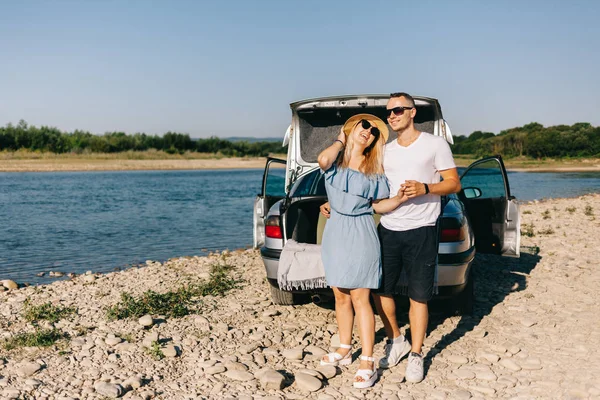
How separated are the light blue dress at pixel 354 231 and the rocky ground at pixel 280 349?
799 mm

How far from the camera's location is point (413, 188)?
4023 millimetres

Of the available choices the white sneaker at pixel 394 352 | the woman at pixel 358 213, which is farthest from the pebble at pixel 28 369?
the white sneaker at pixel 394 352

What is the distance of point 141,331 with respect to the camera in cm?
564

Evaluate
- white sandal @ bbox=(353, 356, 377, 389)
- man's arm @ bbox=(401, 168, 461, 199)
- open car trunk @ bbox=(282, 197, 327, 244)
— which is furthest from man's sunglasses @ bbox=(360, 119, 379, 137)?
white sandal @ bbox=(353, 356, 377, 389)

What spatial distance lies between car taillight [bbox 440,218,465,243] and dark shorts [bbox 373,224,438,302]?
0.80 meters

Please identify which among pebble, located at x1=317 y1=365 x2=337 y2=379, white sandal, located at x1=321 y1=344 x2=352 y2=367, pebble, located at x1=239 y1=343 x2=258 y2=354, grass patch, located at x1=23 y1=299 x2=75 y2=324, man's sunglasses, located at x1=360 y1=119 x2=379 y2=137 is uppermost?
man's sunglasses, located at x1=360 y1=119 x2=379 y2=137

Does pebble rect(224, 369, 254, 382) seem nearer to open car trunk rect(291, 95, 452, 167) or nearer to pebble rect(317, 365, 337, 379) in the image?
pebble rect(317, 365, 337, 379)

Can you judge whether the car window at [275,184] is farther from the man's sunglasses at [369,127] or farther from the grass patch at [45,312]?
the man's sunglasses at [369,127]

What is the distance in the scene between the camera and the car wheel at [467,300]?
585cm

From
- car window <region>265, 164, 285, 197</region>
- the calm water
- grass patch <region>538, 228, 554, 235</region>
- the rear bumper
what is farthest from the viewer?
grass patch <region>538, 228, 554, 235</region>

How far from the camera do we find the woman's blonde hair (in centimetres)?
430

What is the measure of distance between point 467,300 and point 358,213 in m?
2.28

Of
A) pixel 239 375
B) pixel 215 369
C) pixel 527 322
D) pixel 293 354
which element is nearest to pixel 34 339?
pixel 215 369

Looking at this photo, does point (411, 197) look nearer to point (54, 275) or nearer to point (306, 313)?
point (306, 313)
